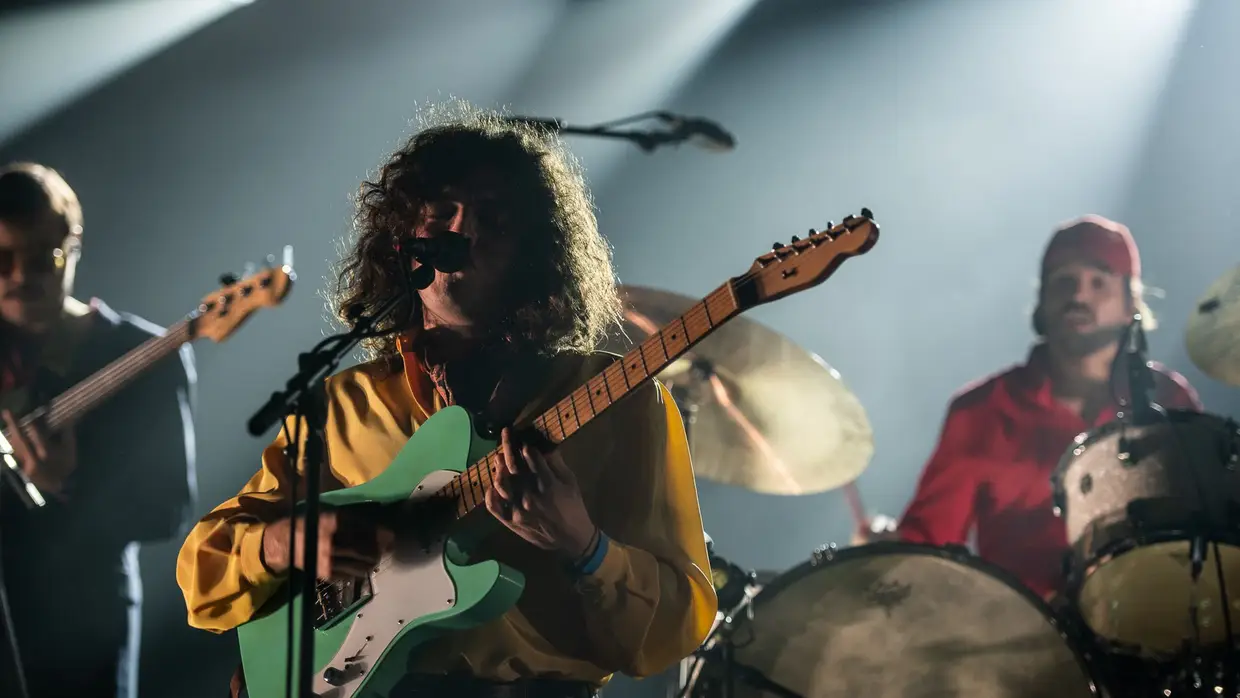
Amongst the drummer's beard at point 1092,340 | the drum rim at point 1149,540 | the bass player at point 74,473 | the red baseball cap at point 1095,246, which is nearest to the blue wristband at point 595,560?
the drum rim at point 1149,540

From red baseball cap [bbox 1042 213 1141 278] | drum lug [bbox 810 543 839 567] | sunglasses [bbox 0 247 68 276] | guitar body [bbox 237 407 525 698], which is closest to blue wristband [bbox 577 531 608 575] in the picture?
guitar body [bbox 237 407 525 698]

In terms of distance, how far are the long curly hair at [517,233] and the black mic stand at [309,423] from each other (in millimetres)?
392

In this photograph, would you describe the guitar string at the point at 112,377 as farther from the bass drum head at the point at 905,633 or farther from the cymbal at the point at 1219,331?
the cymbal at the point at 1219,331

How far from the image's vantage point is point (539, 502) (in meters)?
1.75

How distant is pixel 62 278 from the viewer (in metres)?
3.76

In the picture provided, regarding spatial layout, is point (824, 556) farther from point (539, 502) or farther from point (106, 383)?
point (106, 383)

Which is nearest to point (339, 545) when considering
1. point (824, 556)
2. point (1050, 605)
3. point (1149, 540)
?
point (824, 556)

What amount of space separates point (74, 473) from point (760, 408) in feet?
7.26

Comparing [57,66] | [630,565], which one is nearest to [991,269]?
[630,565]

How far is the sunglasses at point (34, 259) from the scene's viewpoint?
364 centimetres

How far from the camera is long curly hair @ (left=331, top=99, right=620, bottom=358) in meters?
2.25

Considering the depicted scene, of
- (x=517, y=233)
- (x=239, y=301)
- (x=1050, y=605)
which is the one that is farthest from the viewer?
(x=239, y=301)

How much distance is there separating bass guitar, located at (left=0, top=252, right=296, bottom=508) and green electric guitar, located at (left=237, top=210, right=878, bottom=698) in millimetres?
1616

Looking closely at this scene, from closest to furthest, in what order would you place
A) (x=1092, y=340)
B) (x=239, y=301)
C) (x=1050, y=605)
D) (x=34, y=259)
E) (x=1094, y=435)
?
(x=1050, y=605)
(x=1094, y=435)
(x=239, y=301)
(x=1092, y=340)
(x=34, y=259)
